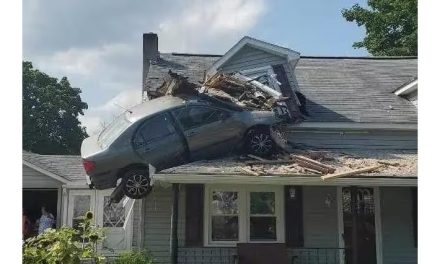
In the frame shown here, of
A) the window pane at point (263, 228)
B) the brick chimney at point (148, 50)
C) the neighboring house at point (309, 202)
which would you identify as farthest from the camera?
the brick chimney at point (148, 50)

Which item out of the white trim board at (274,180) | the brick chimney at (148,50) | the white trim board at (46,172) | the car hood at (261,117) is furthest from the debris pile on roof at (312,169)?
the white trim board at (46,172)

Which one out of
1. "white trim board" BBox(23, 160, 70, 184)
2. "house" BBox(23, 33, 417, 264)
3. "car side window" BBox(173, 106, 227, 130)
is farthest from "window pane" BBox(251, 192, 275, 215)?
"white trim board" BBox(23, 160, 70, 184)

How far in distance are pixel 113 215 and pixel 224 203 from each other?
15.2 ft

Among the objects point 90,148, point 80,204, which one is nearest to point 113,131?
point 90,148

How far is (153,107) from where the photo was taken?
493 inches

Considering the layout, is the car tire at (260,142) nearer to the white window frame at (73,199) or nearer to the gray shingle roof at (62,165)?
the white window frame at (73,199)

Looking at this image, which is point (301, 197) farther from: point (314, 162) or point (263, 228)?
point (314, 162)

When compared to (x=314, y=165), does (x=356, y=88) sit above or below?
above

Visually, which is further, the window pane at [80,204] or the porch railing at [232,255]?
the window pane at [80,204]

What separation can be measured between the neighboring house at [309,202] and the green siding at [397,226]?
0.07 feet

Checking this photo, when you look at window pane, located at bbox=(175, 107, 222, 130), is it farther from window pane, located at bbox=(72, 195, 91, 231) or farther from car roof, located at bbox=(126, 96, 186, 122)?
window pane, located at bbox=(72, 195, 91, 231)

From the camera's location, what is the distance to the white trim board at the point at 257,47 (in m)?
14.0

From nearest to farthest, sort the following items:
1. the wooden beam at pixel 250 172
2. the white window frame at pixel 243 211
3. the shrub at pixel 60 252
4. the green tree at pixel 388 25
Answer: the shrub at pixel 60 252
the wooden beam at pixel 250 172
the white window frame at pixel 243 211
the green tree at pixel 388 25

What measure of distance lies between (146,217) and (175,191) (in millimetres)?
1862
